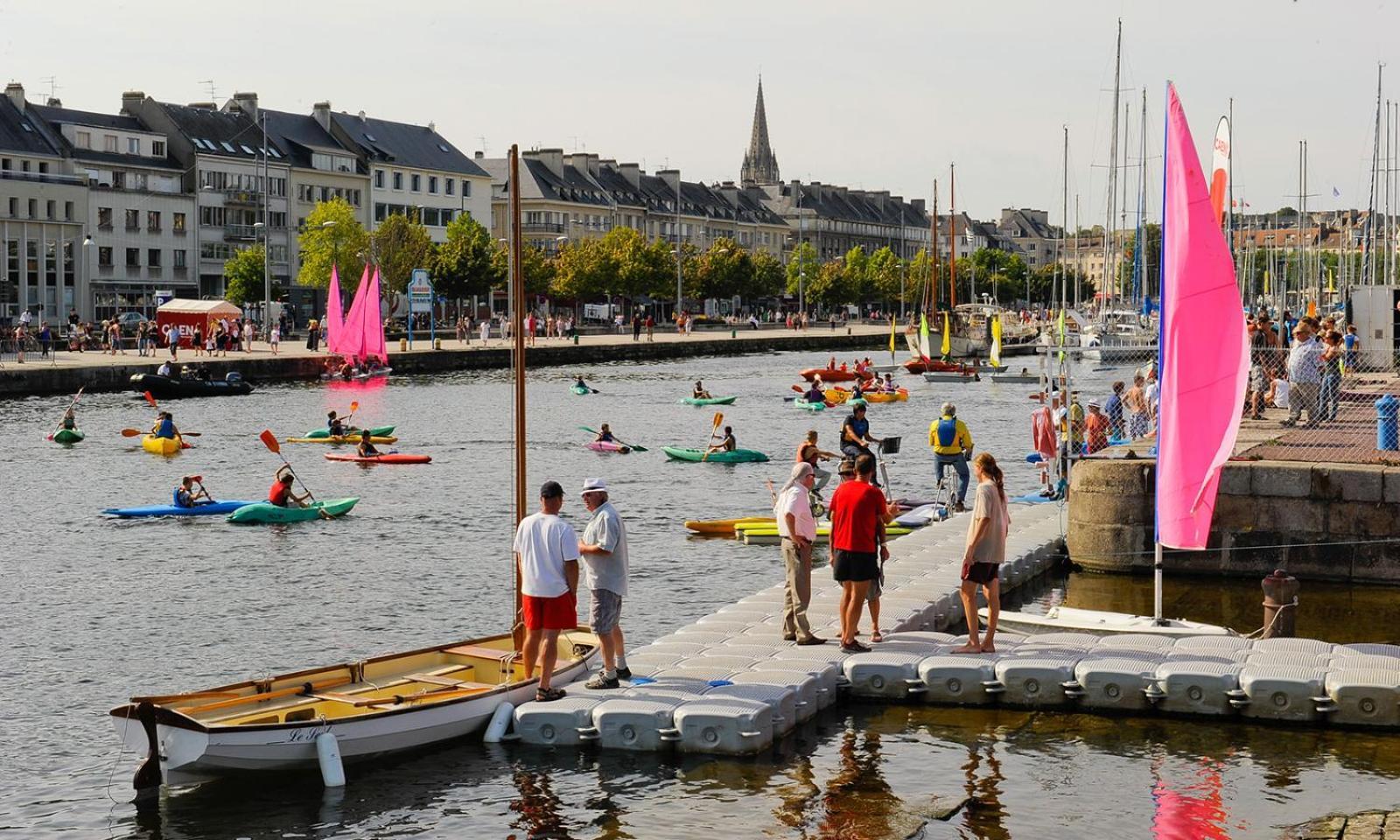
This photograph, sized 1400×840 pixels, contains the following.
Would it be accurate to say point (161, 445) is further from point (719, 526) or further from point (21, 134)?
point (21, 134)

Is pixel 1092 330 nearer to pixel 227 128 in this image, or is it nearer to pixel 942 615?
pixel 227 128

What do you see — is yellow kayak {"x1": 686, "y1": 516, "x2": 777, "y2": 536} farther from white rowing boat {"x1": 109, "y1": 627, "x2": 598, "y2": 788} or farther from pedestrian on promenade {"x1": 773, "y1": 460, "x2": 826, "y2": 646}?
white rowing boat {"x1": 109, "y1": 627, "x2": 598, "y2": 788}

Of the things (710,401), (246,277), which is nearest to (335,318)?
(710,401)

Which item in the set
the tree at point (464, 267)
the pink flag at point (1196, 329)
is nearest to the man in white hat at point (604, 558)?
the pink flag at point (1196, 329)

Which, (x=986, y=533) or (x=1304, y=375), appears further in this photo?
(x=1304, y=375)

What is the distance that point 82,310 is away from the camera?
388 feet

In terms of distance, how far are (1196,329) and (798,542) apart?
17.7 ft

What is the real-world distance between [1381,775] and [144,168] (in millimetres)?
123529

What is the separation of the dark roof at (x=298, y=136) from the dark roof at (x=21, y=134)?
23436 millimetres

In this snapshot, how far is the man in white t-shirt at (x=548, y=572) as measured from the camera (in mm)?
17719

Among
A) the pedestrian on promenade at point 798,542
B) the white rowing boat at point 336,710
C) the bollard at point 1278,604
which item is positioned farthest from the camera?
the bollard at point 1278,604

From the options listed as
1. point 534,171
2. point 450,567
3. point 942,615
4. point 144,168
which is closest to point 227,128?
point 144,168

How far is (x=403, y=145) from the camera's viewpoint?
520 ft

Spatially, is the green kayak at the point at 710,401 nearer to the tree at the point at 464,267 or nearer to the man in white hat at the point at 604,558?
the man in white hat at the point at 604,558
